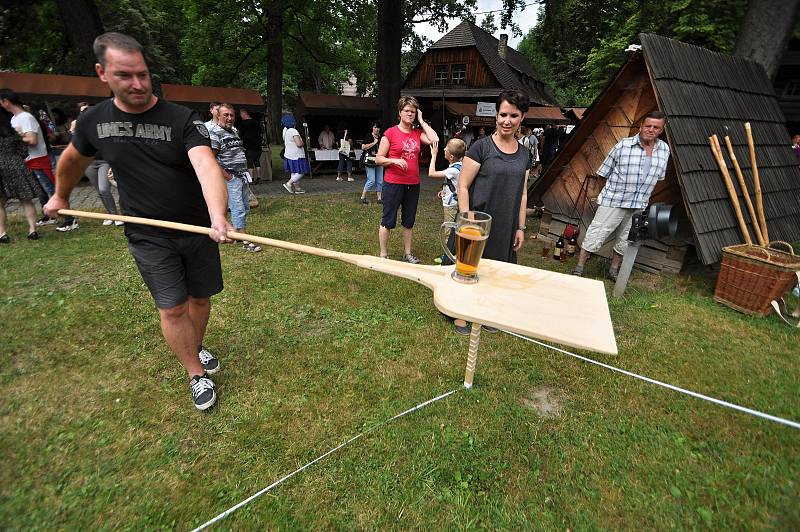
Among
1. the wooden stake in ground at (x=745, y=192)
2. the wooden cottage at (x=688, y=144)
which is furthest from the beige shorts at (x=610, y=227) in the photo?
the wooden stake in ground at (x=745, y=192)

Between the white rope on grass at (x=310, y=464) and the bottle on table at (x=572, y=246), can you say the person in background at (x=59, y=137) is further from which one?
the bottle on table at (x=572, y=246)

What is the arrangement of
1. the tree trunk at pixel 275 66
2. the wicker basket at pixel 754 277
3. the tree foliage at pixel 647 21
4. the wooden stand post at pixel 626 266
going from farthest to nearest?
the tree trunk at pixel 275 66
the tree foliage at pixel 647 21
the wooden stand post at pixel 626 266
the wicker basket at pixel 754 277

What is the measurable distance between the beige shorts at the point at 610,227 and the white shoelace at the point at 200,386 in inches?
189

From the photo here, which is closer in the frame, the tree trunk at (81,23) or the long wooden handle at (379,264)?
the long wooden handle at (379,264)

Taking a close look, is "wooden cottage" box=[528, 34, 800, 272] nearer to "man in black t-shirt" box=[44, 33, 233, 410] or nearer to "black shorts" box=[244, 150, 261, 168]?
"man in black t-shirt" box=[44, 33, 233, 410]

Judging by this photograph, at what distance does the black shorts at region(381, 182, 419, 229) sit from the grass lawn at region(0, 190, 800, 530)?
3.91 ft

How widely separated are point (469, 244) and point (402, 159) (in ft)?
9.98

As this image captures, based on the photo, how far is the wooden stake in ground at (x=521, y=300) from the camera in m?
1.53

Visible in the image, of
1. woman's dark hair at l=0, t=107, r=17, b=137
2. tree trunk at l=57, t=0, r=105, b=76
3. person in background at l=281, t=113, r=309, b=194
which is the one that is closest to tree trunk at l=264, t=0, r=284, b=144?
tree trunk at l=57, t=0, r=105, b=76

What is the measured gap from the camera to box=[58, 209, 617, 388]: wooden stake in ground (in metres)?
1.53

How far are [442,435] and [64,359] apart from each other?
335cm

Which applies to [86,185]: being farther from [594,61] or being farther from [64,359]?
[594,61]

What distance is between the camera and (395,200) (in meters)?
4.86

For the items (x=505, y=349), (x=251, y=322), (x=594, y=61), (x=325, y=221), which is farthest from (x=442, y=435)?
(x=594, y=61)
